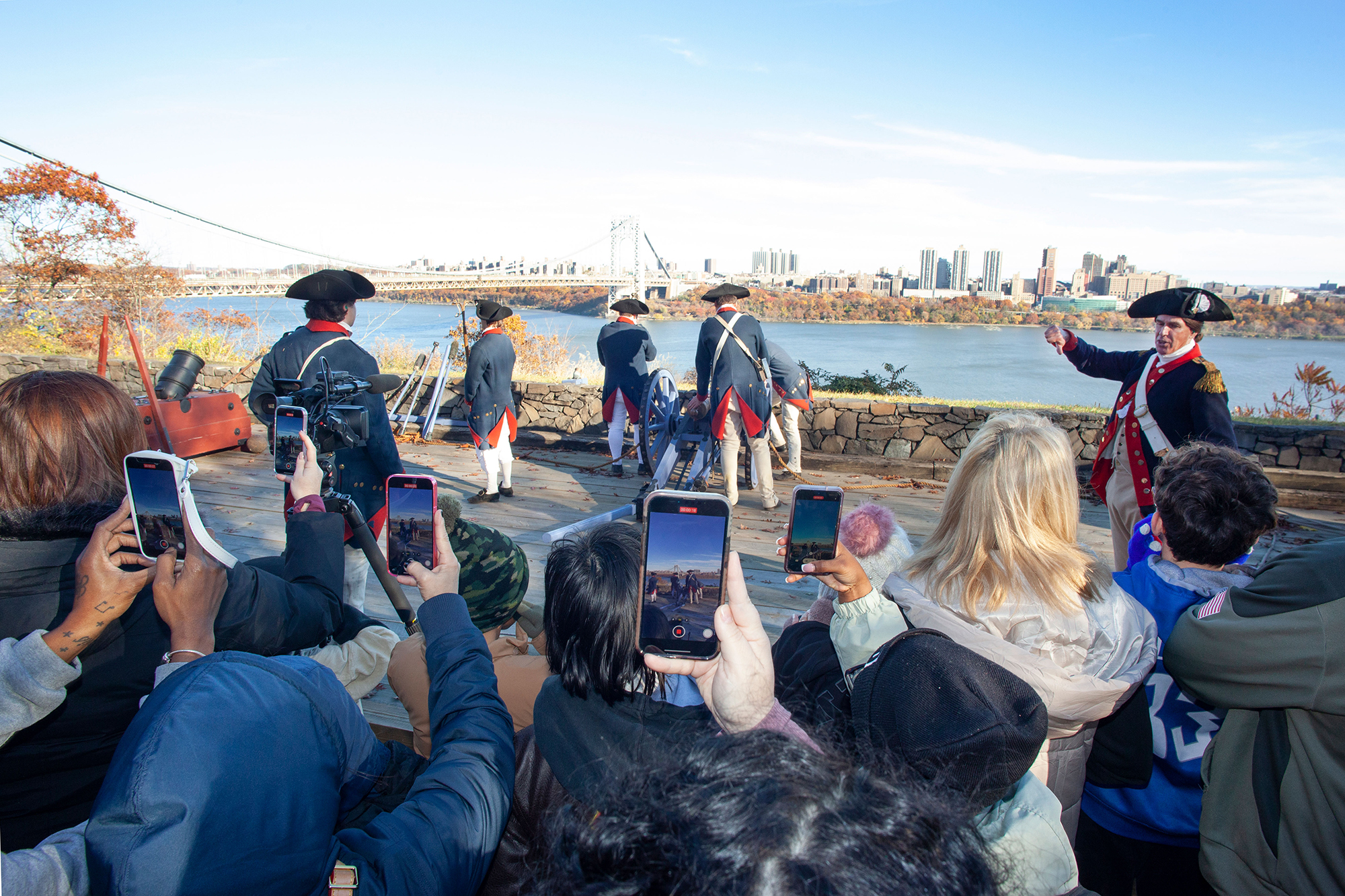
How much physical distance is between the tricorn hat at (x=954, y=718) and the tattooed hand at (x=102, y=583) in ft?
3.56

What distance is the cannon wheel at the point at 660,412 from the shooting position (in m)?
5.28

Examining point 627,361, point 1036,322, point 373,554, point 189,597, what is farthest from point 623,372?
point 1036,322

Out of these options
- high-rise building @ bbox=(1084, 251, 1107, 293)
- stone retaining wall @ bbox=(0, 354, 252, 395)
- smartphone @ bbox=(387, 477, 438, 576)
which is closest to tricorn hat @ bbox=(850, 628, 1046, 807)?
smartphone @ bbox=(387, 477, 438, 576)

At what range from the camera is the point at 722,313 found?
5062 millimetres

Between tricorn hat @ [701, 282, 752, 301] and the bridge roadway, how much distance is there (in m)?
4.64

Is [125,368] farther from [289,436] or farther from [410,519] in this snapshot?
[410,519]

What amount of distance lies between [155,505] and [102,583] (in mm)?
155

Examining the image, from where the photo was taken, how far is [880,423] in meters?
6.08

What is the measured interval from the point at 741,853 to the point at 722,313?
4781mm

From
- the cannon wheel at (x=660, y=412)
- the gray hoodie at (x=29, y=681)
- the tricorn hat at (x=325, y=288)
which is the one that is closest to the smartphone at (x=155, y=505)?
the gray hoodie at (x=29, y=681)

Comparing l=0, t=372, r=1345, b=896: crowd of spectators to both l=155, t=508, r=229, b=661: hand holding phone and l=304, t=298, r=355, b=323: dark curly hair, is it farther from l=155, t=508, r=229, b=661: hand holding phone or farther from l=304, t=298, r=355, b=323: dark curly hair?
l=304, t=298, r=355, b=323: dark curly hair

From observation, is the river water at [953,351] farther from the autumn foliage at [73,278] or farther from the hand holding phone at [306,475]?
the hand holding phone at [306,475]

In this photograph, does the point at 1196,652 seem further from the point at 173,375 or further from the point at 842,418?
the point at 842,418

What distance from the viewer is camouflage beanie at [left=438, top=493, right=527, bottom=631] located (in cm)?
189
